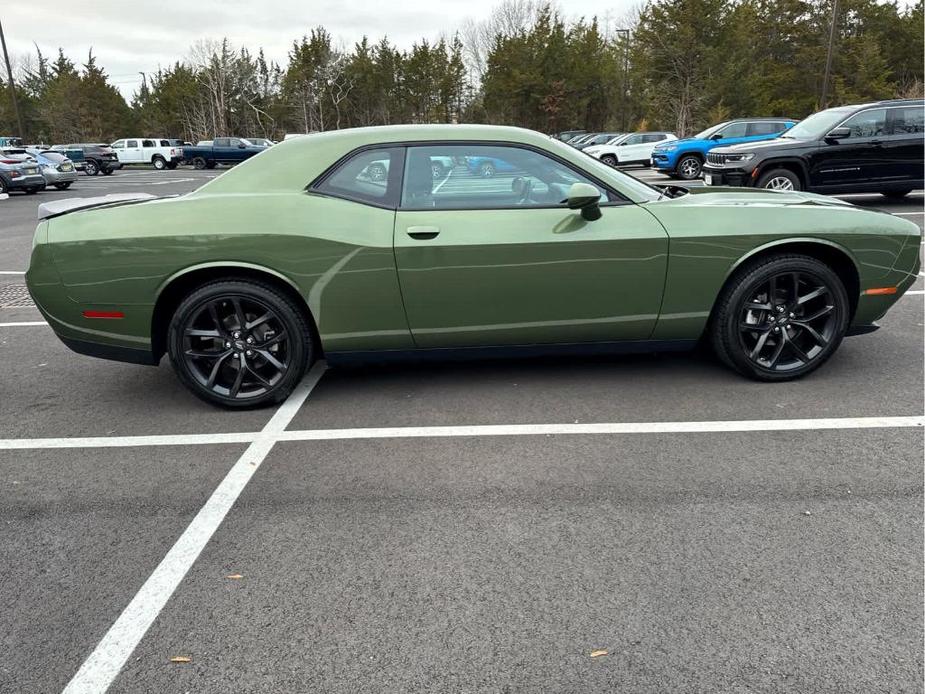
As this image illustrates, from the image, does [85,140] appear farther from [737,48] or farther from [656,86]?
[737,48]

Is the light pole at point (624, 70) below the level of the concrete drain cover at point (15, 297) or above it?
above

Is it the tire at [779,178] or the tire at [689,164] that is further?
the tire at [689,164]

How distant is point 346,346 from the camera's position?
12.9 ft

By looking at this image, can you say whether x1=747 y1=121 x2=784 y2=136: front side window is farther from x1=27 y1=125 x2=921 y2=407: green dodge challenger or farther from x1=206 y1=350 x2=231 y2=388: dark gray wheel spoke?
x1=206 y1=350 x2=231 y2=388: dark gray wheel spoke

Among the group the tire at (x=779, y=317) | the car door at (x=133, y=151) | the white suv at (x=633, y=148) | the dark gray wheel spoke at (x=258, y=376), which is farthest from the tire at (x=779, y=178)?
the car door at (x=133, y=151)

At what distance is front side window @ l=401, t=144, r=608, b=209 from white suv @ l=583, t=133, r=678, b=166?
84.0 ft

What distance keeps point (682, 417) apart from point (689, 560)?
1.35 m

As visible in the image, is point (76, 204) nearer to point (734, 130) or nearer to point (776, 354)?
point (776, 354)

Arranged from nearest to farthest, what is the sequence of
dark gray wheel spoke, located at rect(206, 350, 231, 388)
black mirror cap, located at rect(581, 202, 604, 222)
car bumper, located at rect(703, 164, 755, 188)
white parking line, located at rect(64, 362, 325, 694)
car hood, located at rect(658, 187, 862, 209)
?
white parking line, located at rect(64, 362, 325, 694)
black mirror cap, located at rect(581, 202, 604, 222)
dark gray wheel spoke, located at rect(206, 350, 231, 388)
car hood, located at rect(658, 187, 862, 209)
car bumper, located at rect(703, 164, 755, 188)

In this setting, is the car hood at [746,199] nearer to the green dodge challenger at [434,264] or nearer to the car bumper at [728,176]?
the green dodge challenger at [434,264]

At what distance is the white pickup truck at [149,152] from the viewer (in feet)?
134

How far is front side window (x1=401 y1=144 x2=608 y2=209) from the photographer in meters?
3.87

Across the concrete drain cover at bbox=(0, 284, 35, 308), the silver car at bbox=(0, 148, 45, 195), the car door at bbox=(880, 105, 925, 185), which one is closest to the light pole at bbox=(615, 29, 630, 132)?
the silver car at bbox=(0, 148, 45, 195)

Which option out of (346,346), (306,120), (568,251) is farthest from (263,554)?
(306,120)
